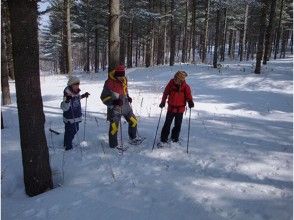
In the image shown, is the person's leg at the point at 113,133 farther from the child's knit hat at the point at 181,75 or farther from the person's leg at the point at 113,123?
the child's knit hat at the point at 181,75

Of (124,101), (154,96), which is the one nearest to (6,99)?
(154,96)

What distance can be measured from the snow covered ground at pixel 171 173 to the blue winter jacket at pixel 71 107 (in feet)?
2.57

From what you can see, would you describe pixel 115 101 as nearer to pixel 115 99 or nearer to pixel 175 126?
pixel 115 99

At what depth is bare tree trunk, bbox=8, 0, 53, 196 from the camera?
5.70 metres

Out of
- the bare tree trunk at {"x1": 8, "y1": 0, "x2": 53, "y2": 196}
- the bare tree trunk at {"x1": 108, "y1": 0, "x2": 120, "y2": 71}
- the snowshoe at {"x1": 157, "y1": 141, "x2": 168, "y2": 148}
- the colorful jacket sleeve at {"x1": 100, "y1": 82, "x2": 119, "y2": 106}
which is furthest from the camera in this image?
the bare tree trunk at {"x1": 108, "y1": 0, "x2": 120, "y2": 71}

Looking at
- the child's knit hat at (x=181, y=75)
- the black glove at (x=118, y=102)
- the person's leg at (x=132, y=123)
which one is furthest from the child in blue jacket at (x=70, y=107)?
the child's knit hat at (x=181, y=75)

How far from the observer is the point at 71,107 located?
864 centimetres

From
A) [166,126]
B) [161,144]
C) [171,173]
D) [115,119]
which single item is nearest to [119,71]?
[115,119]

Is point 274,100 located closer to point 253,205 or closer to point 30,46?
point 253,205

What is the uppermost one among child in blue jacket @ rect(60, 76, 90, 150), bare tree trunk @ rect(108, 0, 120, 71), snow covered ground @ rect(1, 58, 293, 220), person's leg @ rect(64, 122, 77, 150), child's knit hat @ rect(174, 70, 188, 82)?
bare tree trunk @ rect(108, 0, 120, 71)

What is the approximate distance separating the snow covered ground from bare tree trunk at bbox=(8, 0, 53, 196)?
15.8 inches

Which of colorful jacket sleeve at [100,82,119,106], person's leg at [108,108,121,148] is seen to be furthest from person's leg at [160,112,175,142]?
colorful jacket sleeve at [100,82,119,106]

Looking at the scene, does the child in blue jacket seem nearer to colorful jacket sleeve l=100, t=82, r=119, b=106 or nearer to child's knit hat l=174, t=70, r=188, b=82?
colorful jacket sleeve l=100, t=82, r=119, b=106

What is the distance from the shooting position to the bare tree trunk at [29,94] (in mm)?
5703
